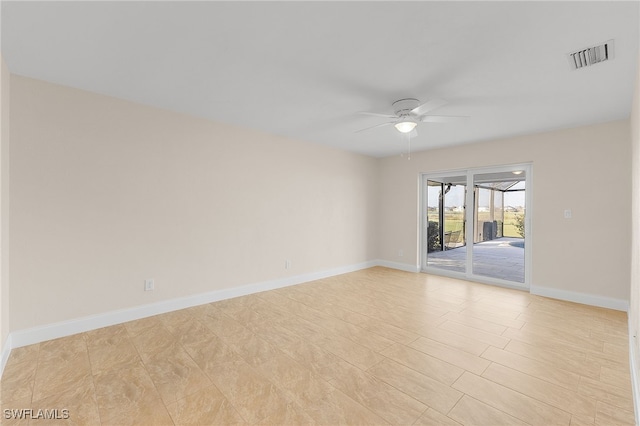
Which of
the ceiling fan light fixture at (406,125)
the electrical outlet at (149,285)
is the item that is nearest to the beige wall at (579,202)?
the ceiling fan light fixture at (406,125)

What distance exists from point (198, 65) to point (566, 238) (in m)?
5.23

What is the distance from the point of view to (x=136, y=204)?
327cm

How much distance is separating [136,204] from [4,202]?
3.39 ft

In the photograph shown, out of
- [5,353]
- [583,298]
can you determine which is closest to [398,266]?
[583,298]

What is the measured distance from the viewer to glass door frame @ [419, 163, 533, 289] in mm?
4488

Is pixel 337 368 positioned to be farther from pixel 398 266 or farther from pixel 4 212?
pixel 398 266

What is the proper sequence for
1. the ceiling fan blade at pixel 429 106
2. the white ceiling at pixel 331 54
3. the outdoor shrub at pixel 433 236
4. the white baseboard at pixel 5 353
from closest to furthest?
the white ceiling at pixel 331 54 → the white baseboard at pixel 5 353 → the ceiling fan blade at pixel 429 106 → the outdoor shrub at pixel 433 236

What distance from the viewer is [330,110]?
344 cm

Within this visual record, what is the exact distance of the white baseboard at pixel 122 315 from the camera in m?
2.62

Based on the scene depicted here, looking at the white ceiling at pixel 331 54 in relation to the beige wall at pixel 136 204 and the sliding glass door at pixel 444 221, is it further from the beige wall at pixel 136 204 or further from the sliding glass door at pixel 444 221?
the sliding glass door at pixel 444 221

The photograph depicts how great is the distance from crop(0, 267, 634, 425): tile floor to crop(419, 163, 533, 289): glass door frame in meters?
1.08

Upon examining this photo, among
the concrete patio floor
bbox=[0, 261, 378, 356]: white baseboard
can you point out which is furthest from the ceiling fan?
the concrete patio floor

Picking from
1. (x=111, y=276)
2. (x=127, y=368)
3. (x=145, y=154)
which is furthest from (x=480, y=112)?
(x=111, y=276)

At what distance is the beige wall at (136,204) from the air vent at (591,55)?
11.9 feet
